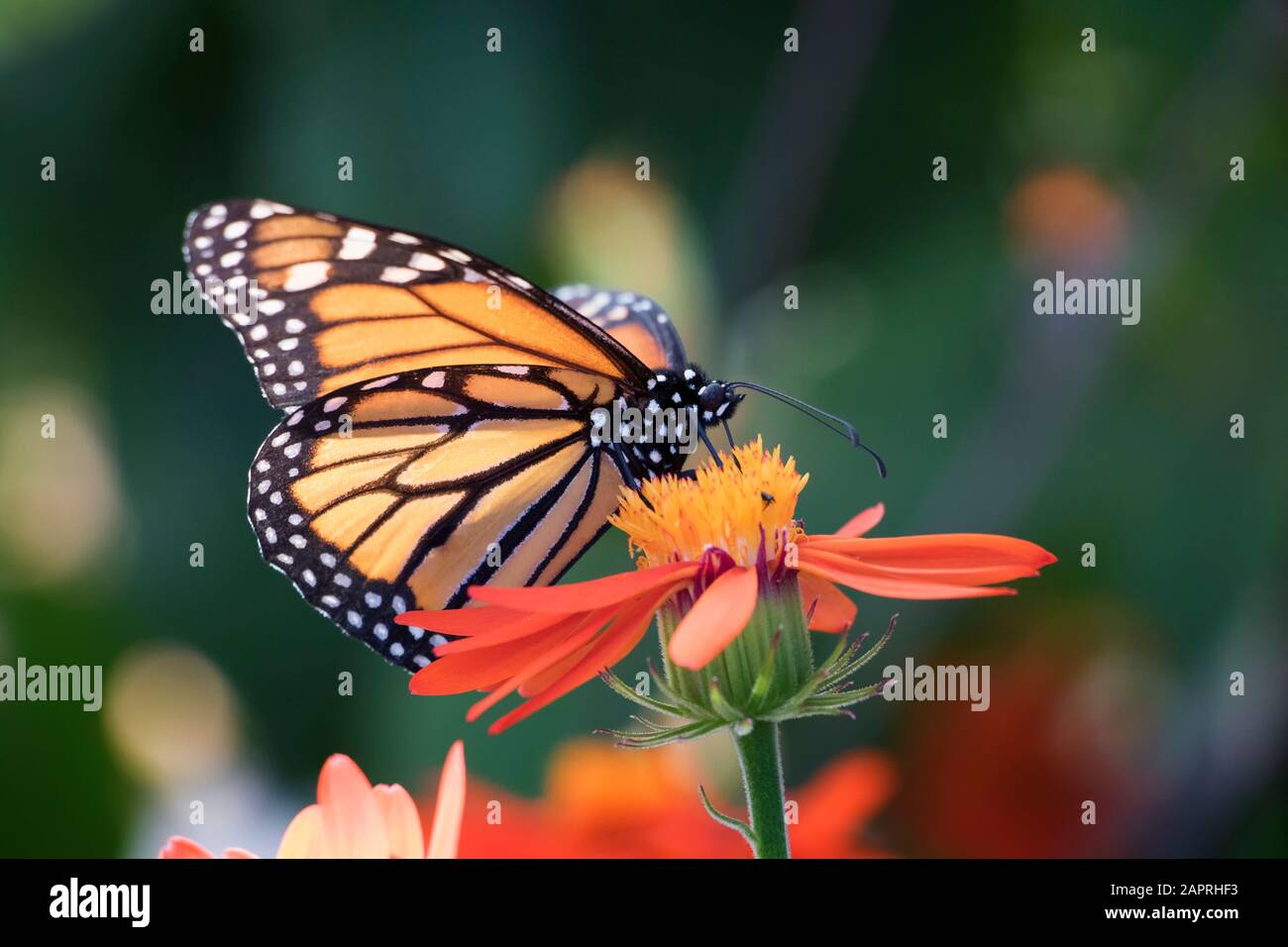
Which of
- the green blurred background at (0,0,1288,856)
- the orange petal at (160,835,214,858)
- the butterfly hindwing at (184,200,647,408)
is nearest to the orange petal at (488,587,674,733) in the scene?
the orange petal at (160,835,214,858)

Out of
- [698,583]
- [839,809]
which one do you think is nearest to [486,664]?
[698,583]

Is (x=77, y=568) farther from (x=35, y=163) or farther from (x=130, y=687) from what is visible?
(x=35, y=163)

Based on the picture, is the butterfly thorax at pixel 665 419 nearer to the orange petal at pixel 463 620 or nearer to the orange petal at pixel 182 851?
the orange petal at pixel 463 620

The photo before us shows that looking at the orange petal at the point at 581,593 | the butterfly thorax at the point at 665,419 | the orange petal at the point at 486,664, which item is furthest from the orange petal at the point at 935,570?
the butterfly thorax at the point at 665,419

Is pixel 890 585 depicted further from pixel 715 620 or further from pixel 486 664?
pixel 486 664

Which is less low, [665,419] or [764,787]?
[665,419]
